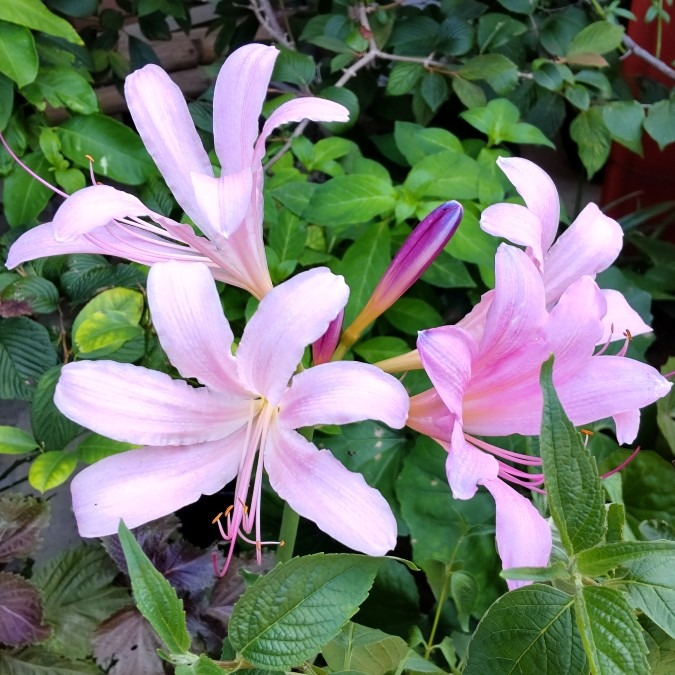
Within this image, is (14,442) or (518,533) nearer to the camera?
(518,533)

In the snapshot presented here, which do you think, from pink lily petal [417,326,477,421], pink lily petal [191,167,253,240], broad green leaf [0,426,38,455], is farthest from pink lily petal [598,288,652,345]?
broad green leaf [0,426,38,455]

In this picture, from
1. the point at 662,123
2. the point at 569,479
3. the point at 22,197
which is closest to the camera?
the point at 569,479

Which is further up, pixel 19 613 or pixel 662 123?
pixel 662 123

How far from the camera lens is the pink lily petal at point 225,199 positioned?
371 mm

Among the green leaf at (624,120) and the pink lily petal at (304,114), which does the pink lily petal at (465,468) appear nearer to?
the pink lily petal at (304,114)

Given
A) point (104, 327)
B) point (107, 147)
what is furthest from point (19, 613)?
point (107, 147)

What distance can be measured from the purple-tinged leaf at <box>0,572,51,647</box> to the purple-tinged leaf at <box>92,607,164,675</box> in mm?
53

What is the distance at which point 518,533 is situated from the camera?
1.24 ft

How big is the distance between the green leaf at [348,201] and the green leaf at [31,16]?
1.24 feet

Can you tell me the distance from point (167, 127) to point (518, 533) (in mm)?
356

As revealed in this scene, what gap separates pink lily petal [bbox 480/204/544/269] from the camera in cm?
41

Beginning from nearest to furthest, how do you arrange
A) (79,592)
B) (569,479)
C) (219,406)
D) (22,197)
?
(569,479)
(219,406)
(79,592)
(22,197)

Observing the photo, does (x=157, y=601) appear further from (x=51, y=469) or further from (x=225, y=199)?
(x=51, y=469)

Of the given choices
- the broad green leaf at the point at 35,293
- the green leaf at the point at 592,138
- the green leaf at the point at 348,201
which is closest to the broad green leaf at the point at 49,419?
the broad green leaf at the point at 35,293
